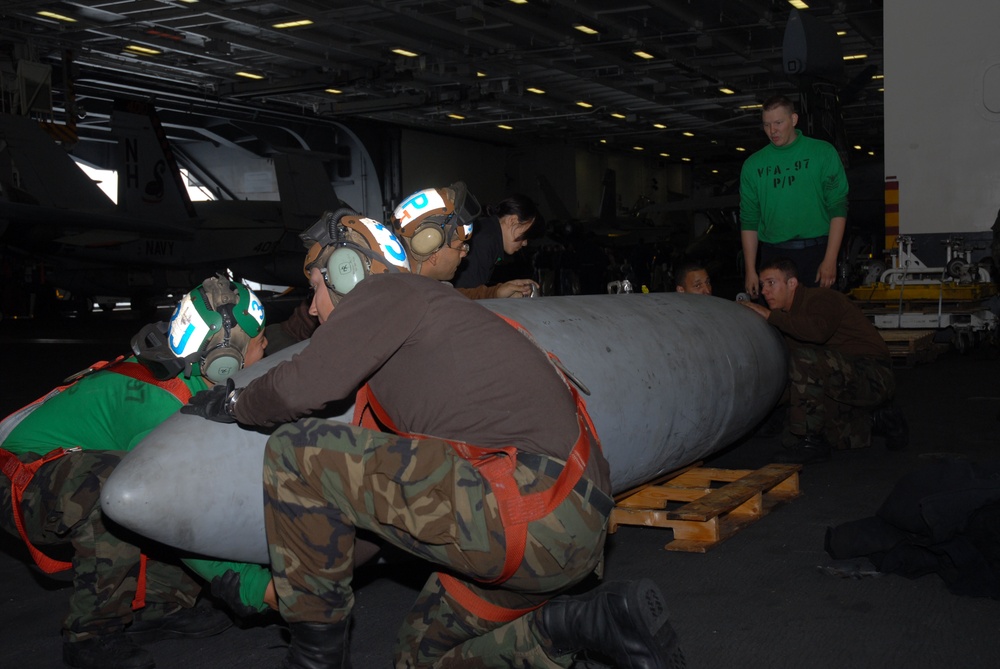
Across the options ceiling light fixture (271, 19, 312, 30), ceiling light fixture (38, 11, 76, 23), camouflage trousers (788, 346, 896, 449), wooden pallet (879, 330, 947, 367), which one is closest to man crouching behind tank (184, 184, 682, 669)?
camouflage trousers (788, 346, 896, 449)

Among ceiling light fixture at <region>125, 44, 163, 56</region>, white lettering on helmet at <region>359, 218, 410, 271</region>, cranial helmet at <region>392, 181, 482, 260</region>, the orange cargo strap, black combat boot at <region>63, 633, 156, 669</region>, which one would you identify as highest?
ceiling light fixture at <region>125, 44, 163, 56</region>

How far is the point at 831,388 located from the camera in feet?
14.3

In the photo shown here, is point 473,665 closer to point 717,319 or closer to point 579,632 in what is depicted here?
point 579,632

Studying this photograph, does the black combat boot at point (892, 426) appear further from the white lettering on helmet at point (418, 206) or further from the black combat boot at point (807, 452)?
the white lettering on helmet at point (418, 206)

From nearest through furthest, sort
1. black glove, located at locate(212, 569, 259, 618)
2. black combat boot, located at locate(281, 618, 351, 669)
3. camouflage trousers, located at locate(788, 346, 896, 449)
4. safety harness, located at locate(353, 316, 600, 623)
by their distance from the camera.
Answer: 1. safety harness, located at locate(353, 316, 600, 623)
2. black combat boot, located at locate(281, 618, 351, 669)
3. black glove, located at locate(212, 569, 259, 618)
4. camouflage trousers, located at locate(788, 346, 896, 449)

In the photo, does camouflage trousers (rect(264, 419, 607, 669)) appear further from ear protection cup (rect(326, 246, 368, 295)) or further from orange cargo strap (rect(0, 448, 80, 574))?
orange cargo strap (rect(0, 448, 80, 574))

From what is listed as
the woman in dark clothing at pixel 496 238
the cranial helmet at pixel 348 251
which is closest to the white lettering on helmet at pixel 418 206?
the cranial helmet at pixel 348 251

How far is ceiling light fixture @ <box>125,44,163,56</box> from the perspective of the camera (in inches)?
662

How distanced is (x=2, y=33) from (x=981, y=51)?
48.3ft

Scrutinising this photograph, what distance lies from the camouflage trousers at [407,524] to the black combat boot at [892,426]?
3.18 m

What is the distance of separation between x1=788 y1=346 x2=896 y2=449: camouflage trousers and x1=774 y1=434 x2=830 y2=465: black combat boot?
4 centimetres

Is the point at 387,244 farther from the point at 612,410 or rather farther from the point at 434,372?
the point at 612,410

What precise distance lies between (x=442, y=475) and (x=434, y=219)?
53.5 inches

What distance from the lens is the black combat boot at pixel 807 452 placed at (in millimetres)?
4445
